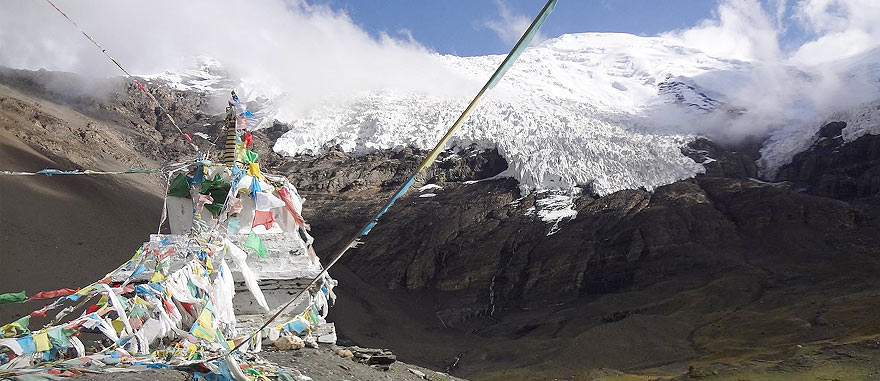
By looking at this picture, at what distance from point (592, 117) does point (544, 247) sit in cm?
2166

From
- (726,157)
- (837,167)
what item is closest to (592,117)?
(726,157)

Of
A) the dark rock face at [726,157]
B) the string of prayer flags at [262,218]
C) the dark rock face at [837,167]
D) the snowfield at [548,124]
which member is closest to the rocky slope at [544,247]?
the dark rock face at [837,167]

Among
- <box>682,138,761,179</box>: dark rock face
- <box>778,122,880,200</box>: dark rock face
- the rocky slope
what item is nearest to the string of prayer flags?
the rocky slope

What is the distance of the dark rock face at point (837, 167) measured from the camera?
1892 inches

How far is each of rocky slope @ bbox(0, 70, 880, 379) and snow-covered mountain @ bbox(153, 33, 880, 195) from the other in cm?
222

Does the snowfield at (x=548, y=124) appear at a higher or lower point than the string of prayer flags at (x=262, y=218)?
higher

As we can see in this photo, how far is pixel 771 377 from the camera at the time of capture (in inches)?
632

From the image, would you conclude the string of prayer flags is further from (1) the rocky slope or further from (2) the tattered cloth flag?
(1) the rocky slope

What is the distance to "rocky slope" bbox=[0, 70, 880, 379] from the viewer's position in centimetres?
3173

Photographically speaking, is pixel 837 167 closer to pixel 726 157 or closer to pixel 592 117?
pixel 726 157

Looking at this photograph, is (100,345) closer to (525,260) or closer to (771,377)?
(771,377)

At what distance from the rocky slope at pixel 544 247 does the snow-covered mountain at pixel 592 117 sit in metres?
2.22

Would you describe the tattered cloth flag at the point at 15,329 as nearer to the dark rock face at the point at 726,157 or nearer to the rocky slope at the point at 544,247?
the rocky slope at the point at 544,247

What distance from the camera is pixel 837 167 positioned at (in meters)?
50.8
